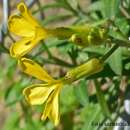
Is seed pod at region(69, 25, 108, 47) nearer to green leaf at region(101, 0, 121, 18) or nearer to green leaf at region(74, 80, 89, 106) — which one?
green leaf at region(101, 0, 121, 18)

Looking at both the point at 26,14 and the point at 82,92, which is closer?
the point at 26,14

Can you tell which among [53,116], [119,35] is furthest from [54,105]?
[119,35]

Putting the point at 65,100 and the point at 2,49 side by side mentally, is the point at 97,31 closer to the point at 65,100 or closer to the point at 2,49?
the point at 2,49

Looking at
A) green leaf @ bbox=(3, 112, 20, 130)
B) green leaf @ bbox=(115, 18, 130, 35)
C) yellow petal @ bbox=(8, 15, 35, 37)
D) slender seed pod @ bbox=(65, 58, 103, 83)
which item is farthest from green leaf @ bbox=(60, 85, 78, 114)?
yellow petal @ bbox=(8, 15, 35, 37)

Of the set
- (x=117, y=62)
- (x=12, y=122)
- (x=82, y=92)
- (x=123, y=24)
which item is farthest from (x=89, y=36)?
(x=12, y=122)

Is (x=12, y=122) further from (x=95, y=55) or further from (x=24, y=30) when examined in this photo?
(x=24, y=30)

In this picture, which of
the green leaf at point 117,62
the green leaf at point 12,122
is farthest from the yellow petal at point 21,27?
the green leaf at point 12,122

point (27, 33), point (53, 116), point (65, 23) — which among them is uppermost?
point (27, 33)

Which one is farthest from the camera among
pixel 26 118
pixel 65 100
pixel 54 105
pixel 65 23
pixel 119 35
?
pixel 65 23
